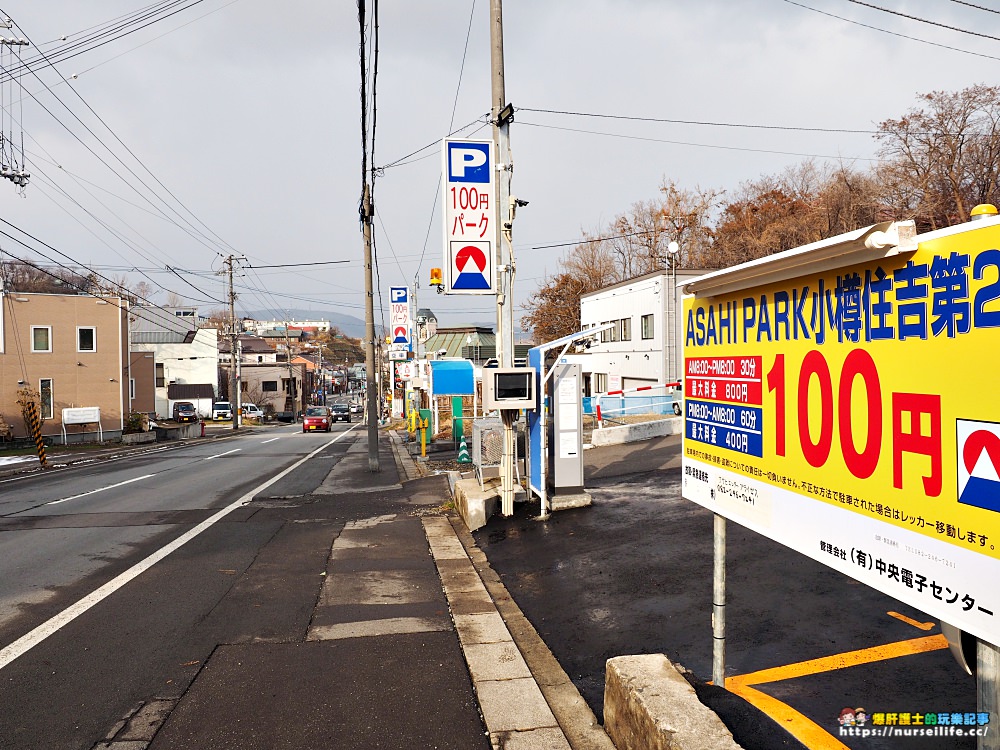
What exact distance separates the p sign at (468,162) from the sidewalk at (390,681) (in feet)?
20.6

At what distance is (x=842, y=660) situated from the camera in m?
4.74

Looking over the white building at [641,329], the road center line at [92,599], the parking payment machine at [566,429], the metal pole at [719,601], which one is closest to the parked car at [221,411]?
the white building at [641,329]

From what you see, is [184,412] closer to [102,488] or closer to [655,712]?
[102,488]

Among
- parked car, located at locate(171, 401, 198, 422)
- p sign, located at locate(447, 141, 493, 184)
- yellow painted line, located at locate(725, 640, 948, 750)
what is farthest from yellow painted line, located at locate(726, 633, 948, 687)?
parked car, located at locate(171, 401, 198, 422)

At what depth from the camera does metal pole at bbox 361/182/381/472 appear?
19.1 meters

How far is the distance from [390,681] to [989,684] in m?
3.87

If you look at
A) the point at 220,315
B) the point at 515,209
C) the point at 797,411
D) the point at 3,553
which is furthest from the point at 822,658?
the point at 220,315

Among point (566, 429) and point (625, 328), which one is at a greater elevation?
point (625, 328)

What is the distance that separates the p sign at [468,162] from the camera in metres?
11.7

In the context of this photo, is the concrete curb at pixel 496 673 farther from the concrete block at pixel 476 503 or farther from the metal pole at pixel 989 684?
the metal pole at pixel 989 684

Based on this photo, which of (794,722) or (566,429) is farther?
(566,429)

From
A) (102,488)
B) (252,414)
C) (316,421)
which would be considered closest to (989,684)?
(102,488)

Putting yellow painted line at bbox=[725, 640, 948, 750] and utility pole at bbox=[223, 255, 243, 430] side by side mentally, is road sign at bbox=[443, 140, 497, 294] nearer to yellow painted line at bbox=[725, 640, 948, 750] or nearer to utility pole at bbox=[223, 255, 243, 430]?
yellow painted line at bbox=[725, 640, 948, 750]

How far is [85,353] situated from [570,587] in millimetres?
39185
